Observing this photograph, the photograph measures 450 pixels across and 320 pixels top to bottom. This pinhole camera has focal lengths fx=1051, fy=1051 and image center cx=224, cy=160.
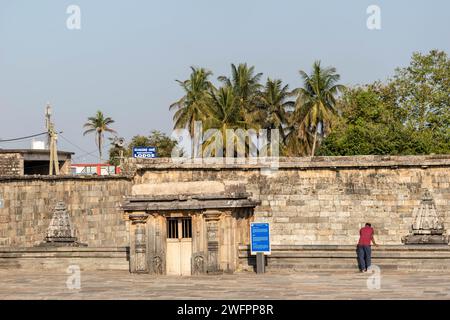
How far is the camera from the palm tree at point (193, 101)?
7988 cm

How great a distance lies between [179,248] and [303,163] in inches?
840

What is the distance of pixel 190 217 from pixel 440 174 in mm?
21858

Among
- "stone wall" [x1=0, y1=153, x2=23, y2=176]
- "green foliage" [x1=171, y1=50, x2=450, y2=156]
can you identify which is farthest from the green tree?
"stone wall" [x1=0, y1=153, x2=23, y2=176]

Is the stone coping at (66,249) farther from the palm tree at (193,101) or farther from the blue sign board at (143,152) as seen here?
the palm tree at (193,101)

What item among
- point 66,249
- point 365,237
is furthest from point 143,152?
point 365,237

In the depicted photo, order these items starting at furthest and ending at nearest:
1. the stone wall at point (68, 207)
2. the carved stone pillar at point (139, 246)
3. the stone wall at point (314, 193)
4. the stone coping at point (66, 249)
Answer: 1. the stone wall at point (314, 193)
2. the stone wall at point (68, 207)
3. the stone coping at point (66, 249)
4. the carved stone pillar at point (139, 246)

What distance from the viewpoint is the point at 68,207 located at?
4384 cm

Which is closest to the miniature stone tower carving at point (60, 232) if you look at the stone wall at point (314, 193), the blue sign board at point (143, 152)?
the stone wall at point (314, 193)

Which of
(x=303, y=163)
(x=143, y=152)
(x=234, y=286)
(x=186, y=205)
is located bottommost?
(x=234, y=286)

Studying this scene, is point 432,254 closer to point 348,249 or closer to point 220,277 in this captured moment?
point 348,249

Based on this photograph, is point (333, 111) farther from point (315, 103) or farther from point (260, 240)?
point (260, 240)

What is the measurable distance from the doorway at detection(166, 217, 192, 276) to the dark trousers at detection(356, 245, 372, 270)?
426 centimetres

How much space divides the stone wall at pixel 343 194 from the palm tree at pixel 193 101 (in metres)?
31.2

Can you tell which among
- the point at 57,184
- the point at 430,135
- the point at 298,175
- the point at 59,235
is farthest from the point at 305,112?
the point at 59,235
